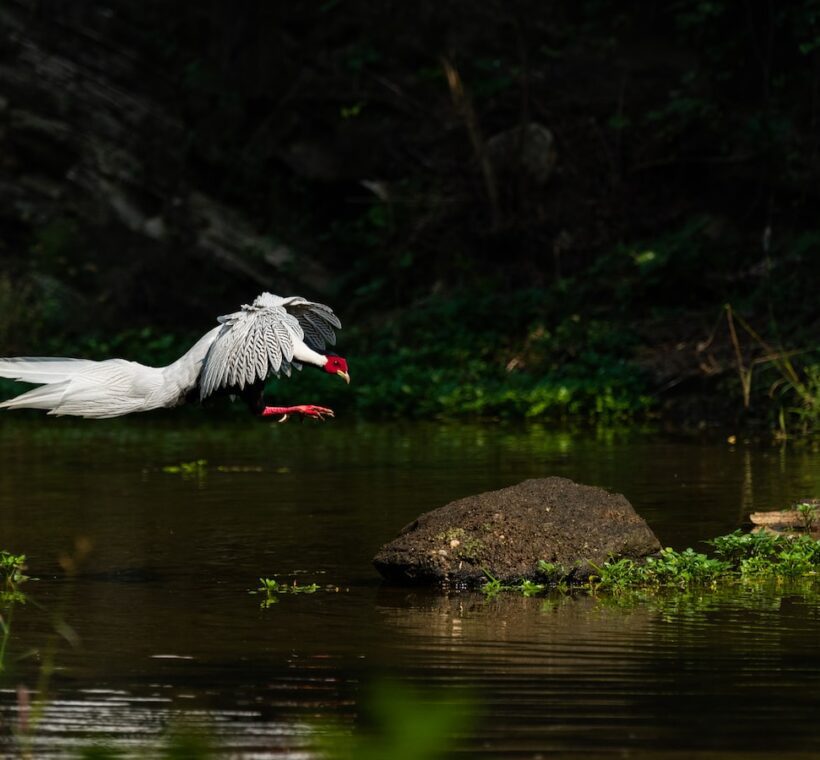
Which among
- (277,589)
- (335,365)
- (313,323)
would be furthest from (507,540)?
(313,323)

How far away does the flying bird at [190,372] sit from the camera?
748cm

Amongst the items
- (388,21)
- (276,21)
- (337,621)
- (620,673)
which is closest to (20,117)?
(276,21)

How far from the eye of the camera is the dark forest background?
1670 centimetres

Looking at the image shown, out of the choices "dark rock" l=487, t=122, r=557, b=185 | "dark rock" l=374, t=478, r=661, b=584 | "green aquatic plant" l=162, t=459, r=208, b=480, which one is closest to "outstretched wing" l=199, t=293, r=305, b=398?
"dark rock" l=374, t=478, r=661, b=584

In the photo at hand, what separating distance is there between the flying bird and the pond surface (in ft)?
3.14

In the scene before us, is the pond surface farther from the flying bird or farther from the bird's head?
the bird's head

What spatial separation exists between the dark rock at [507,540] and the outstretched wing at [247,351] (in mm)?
1116

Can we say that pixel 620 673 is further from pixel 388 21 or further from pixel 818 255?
pixel 388 21

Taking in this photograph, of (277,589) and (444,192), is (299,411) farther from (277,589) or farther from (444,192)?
(444,192)

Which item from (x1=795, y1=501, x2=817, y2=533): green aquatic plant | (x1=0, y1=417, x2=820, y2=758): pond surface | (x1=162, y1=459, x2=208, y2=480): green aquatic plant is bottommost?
(x1=0, y1=417, x2=820, y2=758): pond surface

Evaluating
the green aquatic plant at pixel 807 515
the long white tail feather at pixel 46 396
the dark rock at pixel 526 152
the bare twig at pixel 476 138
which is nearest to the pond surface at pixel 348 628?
the green aquatic plant at pixel 807 515

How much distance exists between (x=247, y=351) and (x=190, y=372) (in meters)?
0.50

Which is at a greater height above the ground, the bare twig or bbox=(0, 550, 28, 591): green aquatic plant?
the bare twig

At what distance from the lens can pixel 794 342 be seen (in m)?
15.5
